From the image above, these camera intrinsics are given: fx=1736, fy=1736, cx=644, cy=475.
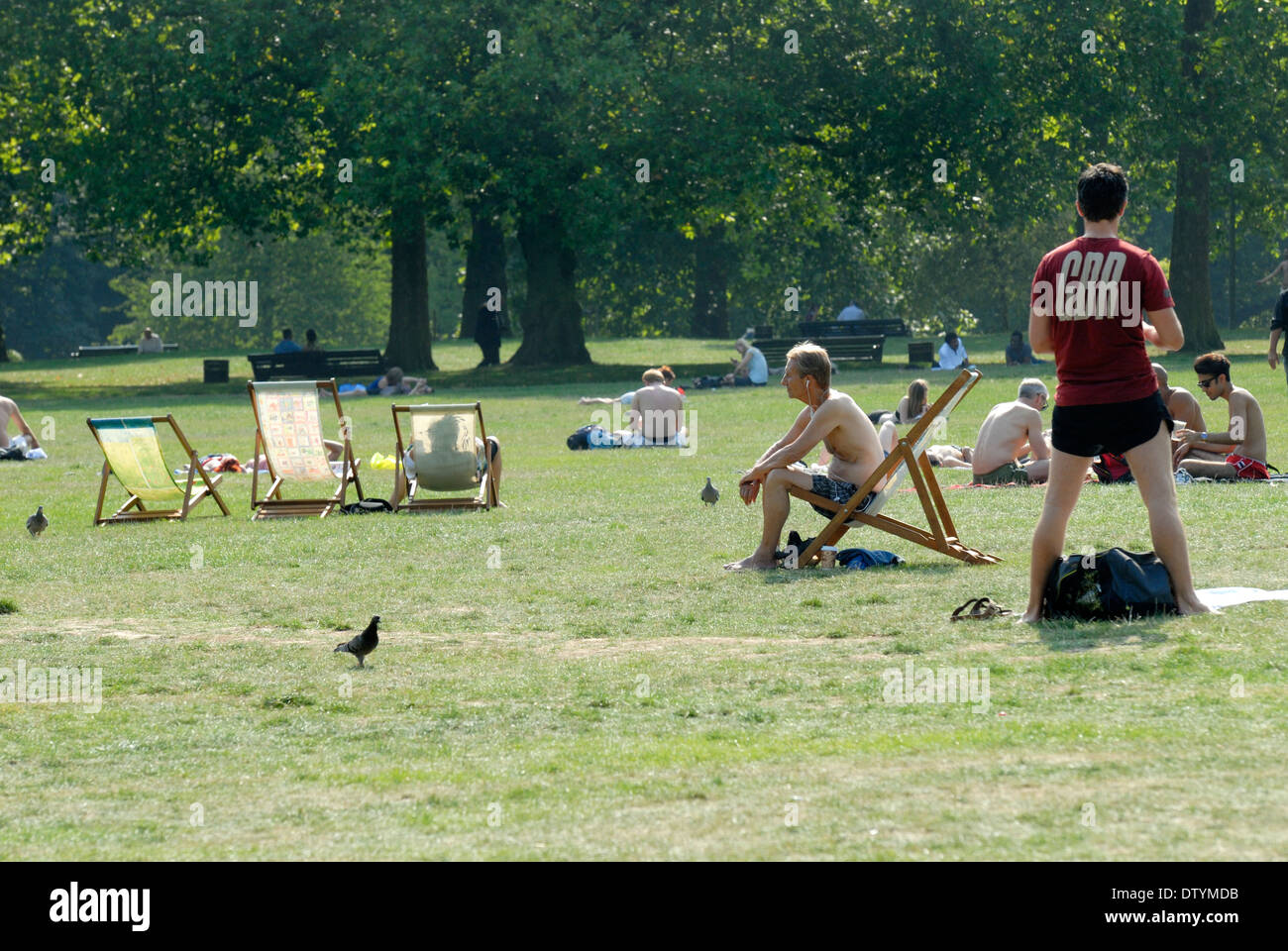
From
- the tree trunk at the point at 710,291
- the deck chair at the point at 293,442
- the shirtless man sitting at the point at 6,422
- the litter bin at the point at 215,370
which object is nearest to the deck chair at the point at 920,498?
the deck chair at the point at 293,442

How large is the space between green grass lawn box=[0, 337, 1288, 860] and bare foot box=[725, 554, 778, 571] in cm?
12

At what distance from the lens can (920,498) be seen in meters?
10.6

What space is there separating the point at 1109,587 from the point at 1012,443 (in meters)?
7.24

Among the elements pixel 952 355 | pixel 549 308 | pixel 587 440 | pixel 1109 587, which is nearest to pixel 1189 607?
pixel 1109 587

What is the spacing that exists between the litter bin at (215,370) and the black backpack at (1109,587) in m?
32.6

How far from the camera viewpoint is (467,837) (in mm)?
5184

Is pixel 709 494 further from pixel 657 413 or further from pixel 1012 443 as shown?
pixel 657 413

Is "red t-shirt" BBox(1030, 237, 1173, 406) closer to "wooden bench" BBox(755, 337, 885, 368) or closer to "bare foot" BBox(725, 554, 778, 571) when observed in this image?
"bare foot" BBox(725, 554, 778, 571)

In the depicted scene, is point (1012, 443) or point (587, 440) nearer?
point (1012, 443)

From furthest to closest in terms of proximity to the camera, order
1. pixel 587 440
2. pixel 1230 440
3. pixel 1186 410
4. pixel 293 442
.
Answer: pixel 587 440 → pixel 293 442 → pixel 1186 410 → pixel 1230 440
